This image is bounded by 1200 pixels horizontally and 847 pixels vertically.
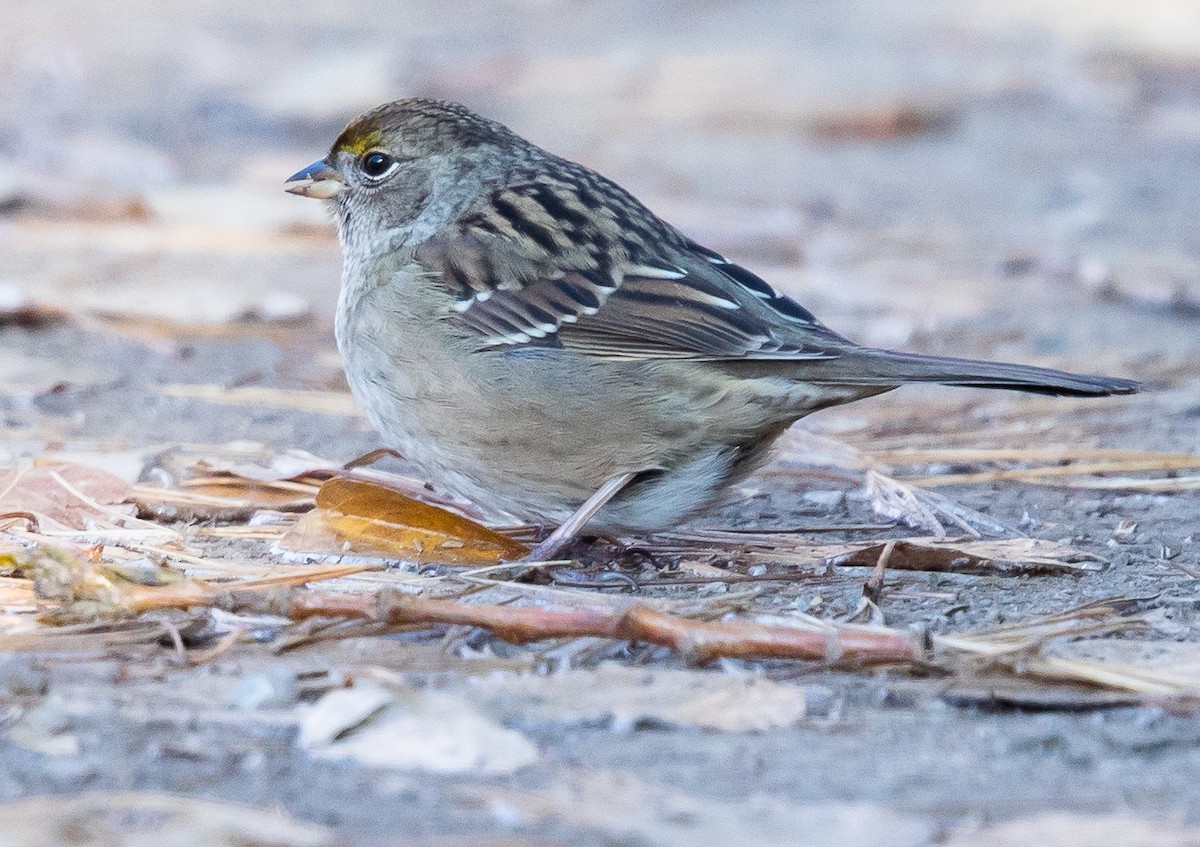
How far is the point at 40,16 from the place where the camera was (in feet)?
34.5

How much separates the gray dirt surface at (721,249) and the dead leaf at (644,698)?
1.1 inches

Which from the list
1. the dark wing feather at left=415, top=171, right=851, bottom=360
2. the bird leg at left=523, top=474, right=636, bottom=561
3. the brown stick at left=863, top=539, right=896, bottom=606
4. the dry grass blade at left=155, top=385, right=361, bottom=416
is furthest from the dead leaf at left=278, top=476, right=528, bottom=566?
the dry grass blade at left=155, top=385, right=361, bottom=416

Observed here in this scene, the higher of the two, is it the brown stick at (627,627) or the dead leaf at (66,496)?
the dead leaf at (66,496)

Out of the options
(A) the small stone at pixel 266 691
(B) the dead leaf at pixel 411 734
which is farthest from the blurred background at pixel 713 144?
(B) the dead leaf at pixel 411 734

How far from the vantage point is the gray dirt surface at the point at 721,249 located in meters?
2.01

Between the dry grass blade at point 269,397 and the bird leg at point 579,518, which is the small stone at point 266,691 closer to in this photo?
the bird leg at point 579,518

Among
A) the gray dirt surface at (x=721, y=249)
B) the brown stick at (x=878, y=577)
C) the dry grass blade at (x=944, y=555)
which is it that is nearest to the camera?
the gray dirt surface at (x=721, y=249)

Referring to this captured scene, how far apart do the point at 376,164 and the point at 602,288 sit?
817mm

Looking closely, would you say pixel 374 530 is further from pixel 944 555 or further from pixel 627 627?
pixel 944 555

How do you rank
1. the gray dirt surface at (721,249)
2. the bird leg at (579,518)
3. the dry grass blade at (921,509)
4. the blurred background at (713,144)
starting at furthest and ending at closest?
1. the blurred background at (713,144)
2. the dry grass blade at (921,509)
3. the bird leg at (579,518)
4. the gray dirt surface at (721,249)

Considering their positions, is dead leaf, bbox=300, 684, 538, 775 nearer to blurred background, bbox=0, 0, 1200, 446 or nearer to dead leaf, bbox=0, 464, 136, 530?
dead leaf, bbox=0, 464, 136, 530

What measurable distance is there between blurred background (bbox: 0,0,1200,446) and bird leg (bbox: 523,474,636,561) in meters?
1.62

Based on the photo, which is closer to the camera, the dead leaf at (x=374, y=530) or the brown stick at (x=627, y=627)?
the brown stick at (x=627, y=627)

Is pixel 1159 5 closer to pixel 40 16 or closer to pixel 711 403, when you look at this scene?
pixel 40 16
